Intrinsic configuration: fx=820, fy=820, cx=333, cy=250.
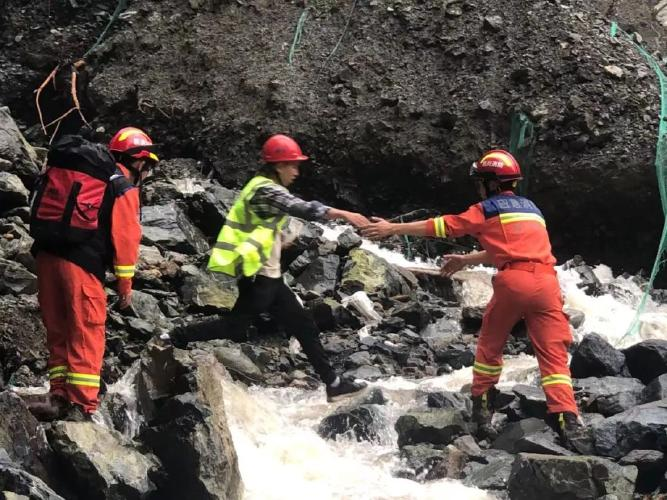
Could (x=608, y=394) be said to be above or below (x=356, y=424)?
above

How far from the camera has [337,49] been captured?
15.1m

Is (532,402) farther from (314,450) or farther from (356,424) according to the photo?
(314,450)

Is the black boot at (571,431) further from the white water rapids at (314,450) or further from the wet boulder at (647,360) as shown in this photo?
the wet boulder at (647,360)

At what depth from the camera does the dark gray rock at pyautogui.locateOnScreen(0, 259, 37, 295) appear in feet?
23.5

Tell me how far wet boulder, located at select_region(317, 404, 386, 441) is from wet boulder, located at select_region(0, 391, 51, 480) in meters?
2.21

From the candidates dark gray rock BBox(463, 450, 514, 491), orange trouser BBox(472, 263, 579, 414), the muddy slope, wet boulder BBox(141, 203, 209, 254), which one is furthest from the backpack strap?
the muddy slope

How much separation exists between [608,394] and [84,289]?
3.78 m

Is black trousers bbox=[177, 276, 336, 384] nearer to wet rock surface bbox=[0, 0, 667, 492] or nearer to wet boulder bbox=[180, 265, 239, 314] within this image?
wet rock surface bbox=[0, 0, 667, 492]

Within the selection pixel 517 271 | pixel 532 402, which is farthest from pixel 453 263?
pixel 532 402

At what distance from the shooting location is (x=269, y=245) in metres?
5.69

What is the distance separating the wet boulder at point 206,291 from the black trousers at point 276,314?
7.37 ft

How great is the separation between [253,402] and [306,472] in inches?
48.9

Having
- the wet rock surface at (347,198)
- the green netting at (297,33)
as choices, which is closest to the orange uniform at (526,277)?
the wet rock surface at (347,198)

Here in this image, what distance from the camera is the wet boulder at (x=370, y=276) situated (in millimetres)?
10023
